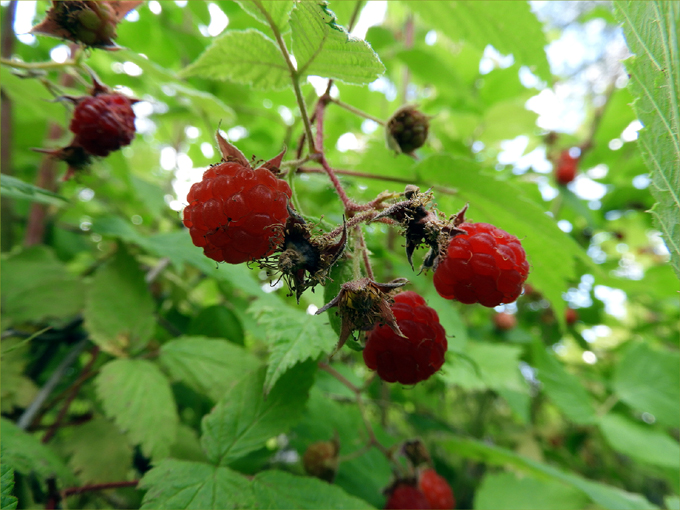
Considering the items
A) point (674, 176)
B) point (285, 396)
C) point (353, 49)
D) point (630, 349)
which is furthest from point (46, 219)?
point (630, 349)

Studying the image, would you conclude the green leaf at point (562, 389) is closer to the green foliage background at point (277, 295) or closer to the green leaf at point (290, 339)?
the green foliage background at point (277, 295)

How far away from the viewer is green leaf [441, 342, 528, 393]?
1802 millimetres

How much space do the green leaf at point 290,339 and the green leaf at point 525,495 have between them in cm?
129

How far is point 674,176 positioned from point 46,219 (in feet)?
7.66

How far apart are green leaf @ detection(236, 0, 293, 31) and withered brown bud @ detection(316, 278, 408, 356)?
0.59 m

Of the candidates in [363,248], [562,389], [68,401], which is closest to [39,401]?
[68,401]

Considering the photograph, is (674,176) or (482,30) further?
(482,30)

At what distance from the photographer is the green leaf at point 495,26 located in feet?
4.20

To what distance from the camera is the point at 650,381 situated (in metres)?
2.30

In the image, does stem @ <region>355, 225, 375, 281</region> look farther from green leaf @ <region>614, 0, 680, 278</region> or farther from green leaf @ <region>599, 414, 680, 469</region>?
green leaf @ <region>599, 414, 680, 469</region>

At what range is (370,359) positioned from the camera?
0.87 m

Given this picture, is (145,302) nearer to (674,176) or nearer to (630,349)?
(674,176)

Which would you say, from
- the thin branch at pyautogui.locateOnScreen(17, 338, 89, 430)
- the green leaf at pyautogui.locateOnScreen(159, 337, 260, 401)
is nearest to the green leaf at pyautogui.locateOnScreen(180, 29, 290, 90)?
the green leaf at pyautogui.locateOnScreen(159, 337, 260, 401)

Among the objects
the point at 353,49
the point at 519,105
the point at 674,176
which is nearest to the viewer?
the point at 674,176
